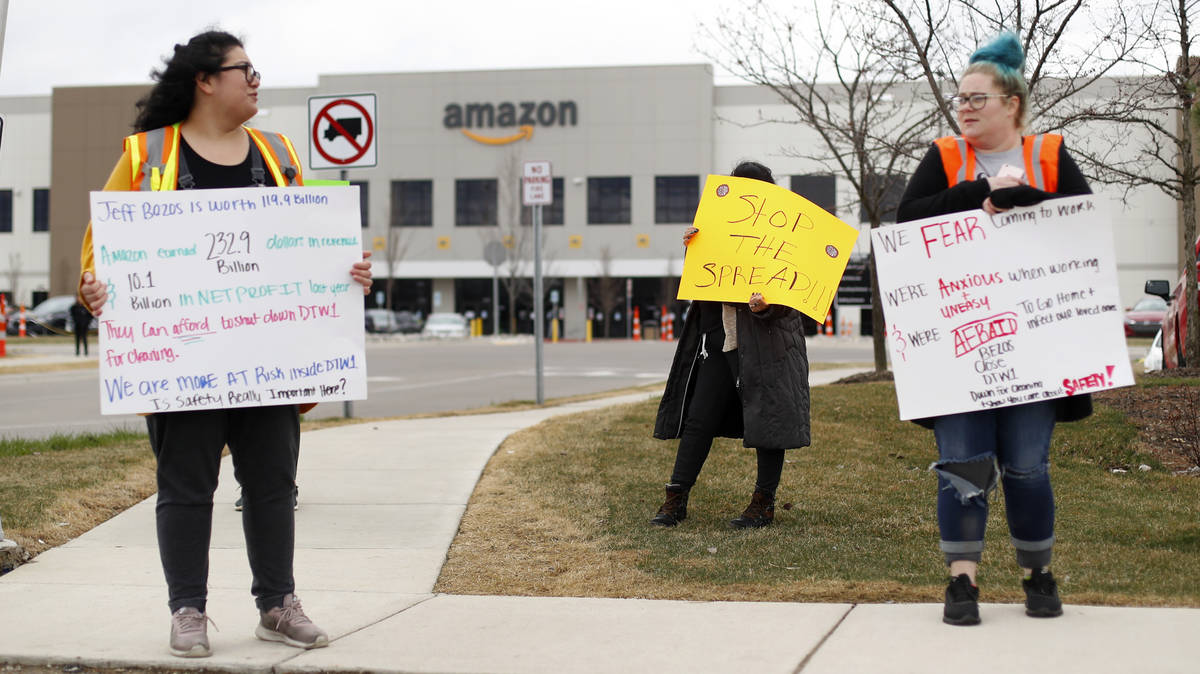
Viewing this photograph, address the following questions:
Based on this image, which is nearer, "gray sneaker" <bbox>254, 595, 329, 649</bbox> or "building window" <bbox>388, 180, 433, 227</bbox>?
"gray sneaker" <bbox>254, 595, 329, 649</bbox>

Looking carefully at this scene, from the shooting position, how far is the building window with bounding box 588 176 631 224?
2229 inches

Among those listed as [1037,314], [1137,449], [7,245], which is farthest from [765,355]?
[7,245]

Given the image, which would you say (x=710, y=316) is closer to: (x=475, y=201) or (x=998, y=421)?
(x=998, y=421)

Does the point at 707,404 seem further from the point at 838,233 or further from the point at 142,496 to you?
the point at 142,496

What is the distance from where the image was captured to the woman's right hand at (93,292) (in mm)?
4137

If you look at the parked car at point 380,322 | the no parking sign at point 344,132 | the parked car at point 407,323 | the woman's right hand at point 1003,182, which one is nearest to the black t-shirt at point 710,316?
the woman's right hand at point 1003,182

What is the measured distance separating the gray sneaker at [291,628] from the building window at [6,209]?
6627cm

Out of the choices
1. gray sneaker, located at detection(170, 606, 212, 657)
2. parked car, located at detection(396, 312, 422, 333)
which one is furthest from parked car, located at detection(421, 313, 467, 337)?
gray sneaker, located at detection(170, 606, 212, 657)

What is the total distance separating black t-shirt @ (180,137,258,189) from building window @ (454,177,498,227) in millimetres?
52982

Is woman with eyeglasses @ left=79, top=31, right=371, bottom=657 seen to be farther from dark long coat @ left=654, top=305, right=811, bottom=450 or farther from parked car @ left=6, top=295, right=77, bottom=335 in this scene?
parked car @ left=6, top=295, right=77, bottom=335

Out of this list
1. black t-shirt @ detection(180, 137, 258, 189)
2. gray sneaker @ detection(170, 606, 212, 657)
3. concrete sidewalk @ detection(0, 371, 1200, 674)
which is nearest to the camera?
concrete sidewalk @ detection(0, 371, 1200, 674)

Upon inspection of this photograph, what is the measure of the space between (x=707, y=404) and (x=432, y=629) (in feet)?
7.51

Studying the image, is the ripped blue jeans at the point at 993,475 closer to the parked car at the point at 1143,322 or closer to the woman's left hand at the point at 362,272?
the woman's left hand at the point at 362,272

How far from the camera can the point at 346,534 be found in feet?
21.3
